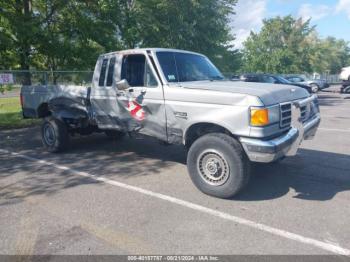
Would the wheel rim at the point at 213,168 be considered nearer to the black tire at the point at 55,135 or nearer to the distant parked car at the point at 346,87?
the black tire at the point at 55,135

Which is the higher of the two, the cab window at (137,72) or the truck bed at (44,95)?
the cab window at (137,72)

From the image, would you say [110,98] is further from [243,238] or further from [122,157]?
[243,238]

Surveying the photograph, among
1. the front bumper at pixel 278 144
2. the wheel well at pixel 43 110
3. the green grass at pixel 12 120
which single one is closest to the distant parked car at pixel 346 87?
the green grass at pixel 12 120

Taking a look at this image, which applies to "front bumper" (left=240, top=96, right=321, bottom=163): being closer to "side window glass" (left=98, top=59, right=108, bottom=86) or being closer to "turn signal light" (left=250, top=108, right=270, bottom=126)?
"turn signal light" (left=250, top=108, right=270, bottom=126)

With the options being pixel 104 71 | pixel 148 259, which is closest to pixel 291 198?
pixel 148 259

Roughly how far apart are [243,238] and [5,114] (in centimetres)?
1277

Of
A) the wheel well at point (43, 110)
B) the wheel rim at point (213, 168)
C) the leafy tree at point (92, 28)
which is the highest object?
the leafy tree at point (92, 28)

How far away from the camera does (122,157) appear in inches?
286

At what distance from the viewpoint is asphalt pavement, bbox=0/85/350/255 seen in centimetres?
366

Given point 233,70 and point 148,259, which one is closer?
point 148,259

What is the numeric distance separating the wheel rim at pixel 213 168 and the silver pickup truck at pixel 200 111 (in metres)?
0.01

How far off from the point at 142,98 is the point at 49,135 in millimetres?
3094

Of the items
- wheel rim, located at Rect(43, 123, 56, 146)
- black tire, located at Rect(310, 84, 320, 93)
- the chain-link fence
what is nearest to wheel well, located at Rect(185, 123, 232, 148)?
wheel rim, located at Rect(43, 123, 56, 146)

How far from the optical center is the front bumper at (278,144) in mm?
4449
